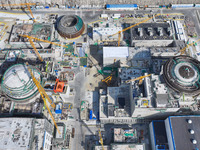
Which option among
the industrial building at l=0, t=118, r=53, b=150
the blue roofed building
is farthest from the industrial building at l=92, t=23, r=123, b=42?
the industrial building at l=0, t=118, r=53, b=150

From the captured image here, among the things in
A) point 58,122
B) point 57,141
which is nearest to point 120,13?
point 58,122

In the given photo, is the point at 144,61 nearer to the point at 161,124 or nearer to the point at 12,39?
the point at 161,124

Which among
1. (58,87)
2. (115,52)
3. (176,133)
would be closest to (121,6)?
(115,52)

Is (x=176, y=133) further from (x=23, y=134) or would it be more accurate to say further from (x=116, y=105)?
(x=23, y=134)

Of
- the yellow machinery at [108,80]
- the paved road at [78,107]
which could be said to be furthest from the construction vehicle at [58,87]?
the yellow machinery at [108,80]

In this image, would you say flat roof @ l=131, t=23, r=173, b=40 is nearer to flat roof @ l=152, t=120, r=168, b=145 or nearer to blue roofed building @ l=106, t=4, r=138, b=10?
blue roofed building @ l=106, t=4, r=138, b=10

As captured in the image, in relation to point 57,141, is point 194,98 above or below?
above
